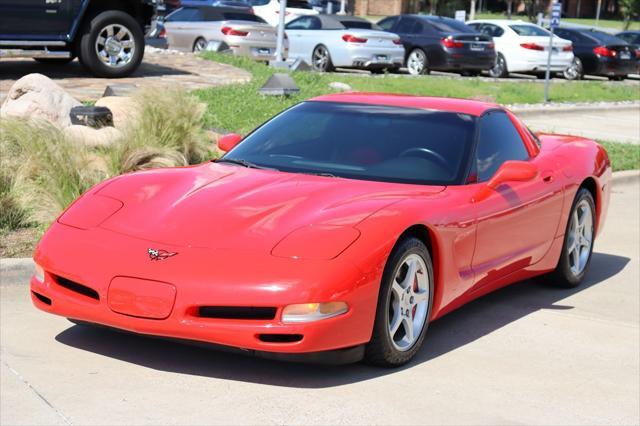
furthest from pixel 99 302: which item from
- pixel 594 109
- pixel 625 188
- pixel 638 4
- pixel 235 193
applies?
pixel 638 4

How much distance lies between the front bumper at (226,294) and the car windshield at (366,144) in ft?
4.08

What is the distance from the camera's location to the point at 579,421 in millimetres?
5332

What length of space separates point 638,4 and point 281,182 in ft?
270

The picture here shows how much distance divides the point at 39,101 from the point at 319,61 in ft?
46.2

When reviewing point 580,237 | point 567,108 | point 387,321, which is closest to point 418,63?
point 567,108

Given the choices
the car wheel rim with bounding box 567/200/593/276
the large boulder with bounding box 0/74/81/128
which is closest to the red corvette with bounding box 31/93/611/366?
the car wheel rim with bounding box 567/200/593/276

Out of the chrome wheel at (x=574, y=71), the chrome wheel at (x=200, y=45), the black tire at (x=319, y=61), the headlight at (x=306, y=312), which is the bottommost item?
the chrome wheel at (x=574, y=71)

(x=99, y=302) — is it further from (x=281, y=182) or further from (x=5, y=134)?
(x=5, y=134)

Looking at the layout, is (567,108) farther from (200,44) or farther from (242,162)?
(242,162)

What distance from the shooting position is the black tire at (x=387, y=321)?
566cm

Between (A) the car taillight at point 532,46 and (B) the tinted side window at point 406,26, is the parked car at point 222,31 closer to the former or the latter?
(B) the tinted side window at point 406,26

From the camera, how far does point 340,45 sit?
25188 millimetres

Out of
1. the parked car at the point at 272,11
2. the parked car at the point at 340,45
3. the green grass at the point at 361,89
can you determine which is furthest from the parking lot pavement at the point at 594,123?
the parked car at the point at 272,11

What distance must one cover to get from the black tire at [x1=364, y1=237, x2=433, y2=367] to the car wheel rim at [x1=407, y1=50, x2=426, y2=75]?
21.3 m
